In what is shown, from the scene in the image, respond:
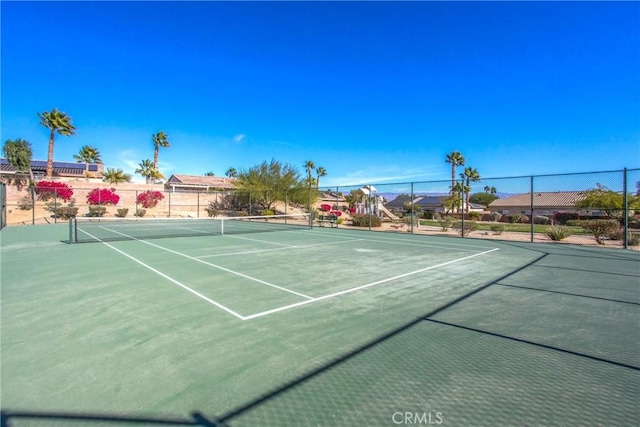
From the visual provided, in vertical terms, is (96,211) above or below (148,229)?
above

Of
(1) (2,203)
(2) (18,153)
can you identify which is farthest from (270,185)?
(2) (18,153)

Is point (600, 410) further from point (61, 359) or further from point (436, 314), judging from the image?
point (61, 359)

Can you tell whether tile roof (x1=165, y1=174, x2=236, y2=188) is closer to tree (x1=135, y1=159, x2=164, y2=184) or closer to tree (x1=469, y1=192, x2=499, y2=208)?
tree (x1=135, y1=159, x2=164, y2=184)

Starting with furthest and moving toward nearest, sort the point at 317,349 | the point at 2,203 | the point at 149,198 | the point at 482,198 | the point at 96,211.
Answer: the point at 482,198, the point at 149,198, the point at 96,211, the point at 2,203, the point at 317,349

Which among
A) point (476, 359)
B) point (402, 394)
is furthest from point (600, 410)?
point (402, 394)

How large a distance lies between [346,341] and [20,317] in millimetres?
4019

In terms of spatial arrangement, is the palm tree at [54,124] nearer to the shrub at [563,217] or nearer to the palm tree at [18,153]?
the palm tree at [18,153]

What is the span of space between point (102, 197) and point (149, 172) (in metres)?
29.3

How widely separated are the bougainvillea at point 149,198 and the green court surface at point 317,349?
28771mm

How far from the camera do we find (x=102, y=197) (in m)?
30.7

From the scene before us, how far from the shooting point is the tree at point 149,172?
53125 millimetres

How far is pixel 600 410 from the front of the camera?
2.29 m

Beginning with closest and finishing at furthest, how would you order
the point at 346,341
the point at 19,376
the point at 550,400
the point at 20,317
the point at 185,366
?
the point at 550,400
the point at 19,376
the point at 185,366
the point at 346,341
the point at 20,317

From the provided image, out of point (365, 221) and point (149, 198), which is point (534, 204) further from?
point (149, 198)
